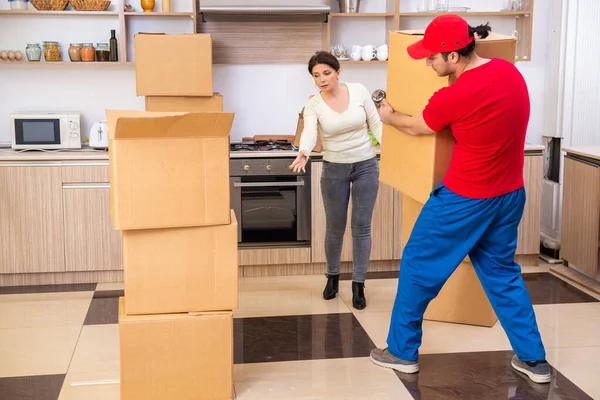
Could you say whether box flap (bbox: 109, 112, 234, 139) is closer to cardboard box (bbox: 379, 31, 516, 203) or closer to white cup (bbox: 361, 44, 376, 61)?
cardboard box (bbox: 379, 31, 516, 203)

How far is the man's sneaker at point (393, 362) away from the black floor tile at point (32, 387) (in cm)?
133

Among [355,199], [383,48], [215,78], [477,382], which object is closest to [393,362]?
[477,382]

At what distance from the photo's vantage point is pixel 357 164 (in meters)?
4.13

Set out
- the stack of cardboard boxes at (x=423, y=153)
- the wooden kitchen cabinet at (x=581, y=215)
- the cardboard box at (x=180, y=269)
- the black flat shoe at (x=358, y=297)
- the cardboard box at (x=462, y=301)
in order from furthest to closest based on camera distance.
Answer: the wooden kitchen cabinet at (x=581, y=215) < the black flat shoe at (x=358, y=297) < the cardboard box at (x=462, y=301) < the stack of cardboard boxes at (x=423, y=153) < the cardboard box at (x=180, y=269)

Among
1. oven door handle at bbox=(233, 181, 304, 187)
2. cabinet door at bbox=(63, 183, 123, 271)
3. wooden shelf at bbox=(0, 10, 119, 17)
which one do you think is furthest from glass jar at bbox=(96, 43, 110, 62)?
oven door handle at bbox=(233, 181, 304, 187)

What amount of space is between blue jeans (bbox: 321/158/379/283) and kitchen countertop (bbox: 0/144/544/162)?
2.26 ft

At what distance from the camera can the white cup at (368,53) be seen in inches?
202

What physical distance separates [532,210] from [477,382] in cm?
205

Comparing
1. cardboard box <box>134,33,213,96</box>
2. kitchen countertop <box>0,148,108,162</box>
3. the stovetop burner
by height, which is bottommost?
kitchen countertop <box>0,148,108,162</box>

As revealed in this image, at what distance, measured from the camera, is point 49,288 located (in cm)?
473

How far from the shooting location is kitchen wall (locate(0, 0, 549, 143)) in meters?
5.13

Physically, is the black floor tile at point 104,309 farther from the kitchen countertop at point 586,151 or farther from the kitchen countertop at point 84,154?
the kitchen countertop at point 586,151

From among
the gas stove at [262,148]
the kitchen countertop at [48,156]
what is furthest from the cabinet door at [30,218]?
the gas stove at [262,148]

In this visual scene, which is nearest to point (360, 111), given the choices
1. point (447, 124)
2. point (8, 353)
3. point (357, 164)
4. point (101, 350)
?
point (357, 164)
